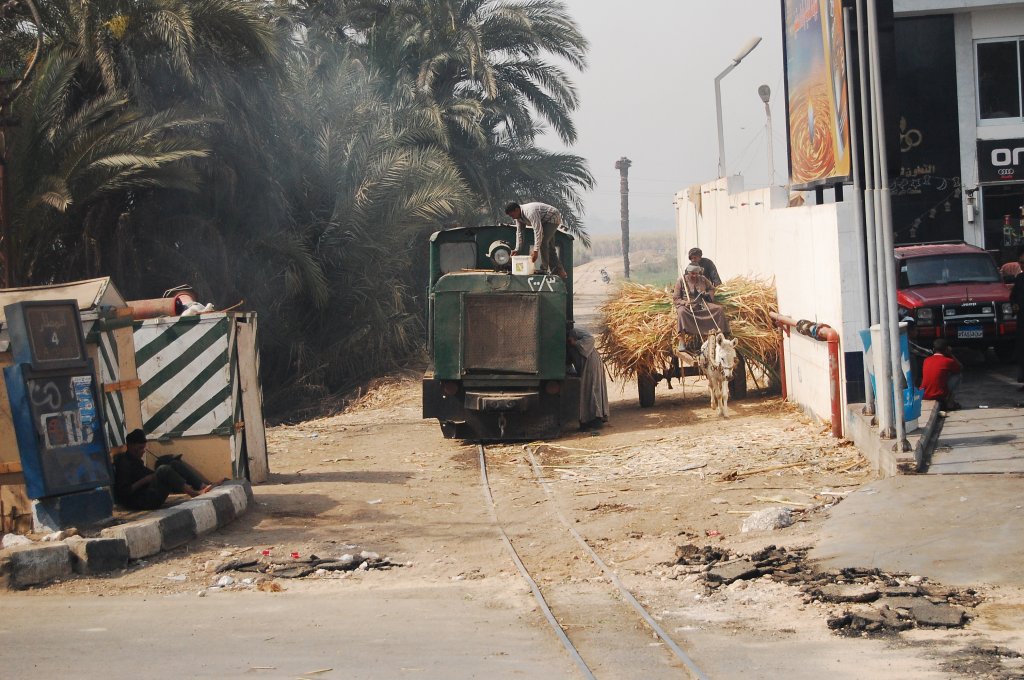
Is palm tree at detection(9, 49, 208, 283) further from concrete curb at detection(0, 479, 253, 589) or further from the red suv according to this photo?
the red suv

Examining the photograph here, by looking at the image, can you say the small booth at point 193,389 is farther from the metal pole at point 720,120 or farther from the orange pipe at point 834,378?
the metal pole at point 720,120

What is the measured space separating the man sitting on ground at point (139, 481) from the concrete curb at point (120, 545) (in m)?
0.17

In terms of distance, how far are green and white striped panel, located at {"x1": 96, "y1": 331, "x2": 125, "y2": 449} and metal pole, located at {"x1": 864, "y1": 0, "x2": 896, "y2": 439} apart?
279 inches

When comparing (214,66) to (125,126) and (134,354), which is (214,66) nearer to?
(125,126)

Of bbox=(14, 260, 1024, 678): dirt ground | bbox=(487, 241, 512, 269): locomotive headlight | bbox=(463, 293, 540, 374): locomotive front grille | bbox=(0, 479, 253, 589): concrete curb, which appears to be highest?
bbox=(487, 241, 512, 269): locomotive headlight

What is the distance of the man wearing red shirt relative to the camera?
12.5m

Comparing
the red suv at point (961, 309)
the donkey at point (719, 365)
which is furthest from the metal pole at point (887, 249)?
the red suv at point (961, 309)

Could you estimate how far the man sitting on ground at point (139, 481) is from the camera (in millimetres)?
10203

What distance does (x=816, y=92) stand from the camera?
585 inches

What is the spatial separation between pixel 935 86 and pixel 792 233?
11737 millimetres

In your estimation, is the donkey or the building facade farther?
the building facade

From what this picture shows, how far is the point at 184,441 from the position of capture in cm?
1198

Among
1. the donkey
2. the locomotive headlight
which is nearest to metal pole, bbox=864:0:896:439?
the donkey

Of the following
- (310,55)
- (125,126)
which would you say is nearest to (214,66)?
(125,126)
